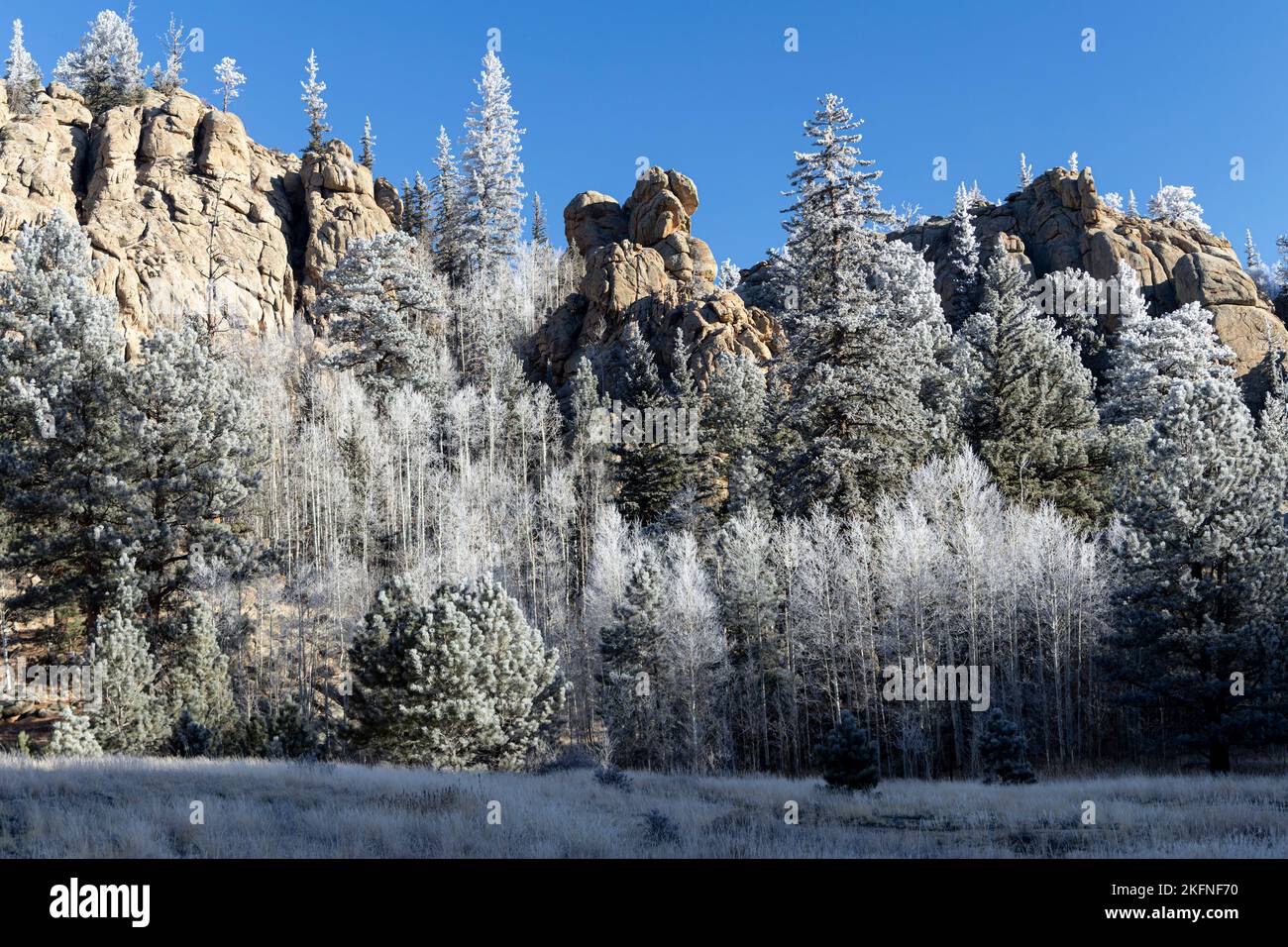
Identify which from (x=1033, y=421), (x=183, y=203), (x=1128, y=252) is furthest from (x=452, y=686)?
(x=1128, y=252)

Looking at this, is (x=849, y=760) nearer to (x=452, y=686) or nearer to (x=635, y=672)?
(x=452, y=686)

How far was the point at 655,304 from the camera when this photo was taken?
216 feet

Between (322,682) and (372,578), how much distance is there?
24.3 ft

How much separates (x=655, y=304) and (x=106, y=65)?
5482 centimetres

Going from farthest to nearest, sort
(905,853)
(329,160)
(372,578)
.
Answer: (329,160)
(372,578)
(905,853)

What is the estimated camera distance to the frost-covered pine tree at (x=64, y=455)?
2670 centimetres

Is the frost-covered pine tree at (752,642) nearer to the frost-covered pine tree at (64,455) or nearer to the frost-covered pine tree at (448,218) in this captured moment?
the frost-covered pine tree at (64,455)

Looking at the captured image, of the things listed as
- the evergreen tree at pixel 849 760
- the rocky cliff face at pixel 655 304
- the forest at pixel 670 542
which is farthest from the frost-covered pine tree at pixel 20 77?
the evergreen tree at pixel 849 760

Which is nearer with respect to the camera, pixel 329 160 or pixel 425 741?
pixel 425 741

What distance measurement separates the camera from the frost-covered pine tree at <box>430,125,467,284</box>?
82.6m

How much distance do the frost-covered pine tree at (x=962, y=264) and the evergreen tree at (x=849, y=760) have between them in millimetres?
67420

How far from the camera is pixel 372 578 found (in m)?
47.0

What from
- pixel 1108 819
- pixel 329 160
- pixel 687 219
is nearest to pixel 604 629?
pixel 1108 819
